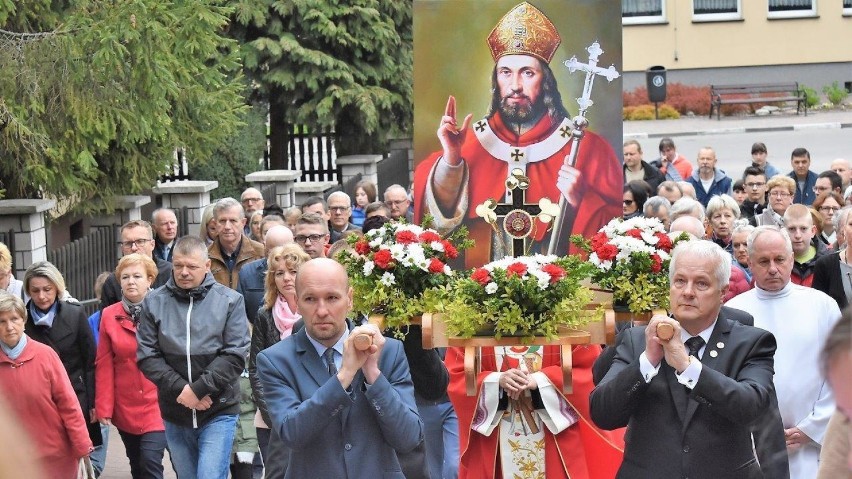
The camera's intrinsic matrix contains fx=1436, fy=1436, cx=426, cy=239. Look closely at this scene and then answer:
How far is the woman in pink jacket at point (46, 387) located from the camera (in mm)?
8062

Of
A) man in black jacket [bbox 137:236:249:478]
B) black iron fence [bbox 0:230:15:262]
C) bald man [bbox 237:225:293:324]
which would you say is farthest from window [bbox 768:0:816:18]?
man in black jacket [bbox 137:236:249:478]

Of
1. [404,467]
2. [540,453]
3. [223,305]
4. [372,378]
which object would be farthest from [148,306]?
[372,378]

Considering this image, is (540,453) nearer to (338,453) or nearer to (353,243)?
(353,243)

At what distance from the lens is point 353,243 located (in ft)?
24.4

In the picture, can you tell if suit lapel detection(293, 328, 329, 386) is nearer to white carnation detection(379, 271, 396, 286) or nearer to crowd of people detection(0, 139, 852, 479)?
crowd of people detection(0, 139, 852, 479)

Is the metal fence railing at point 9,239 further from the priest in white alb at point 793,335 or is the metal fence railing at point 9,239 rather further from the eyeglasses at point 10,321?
the priest in white alb at point 793,335

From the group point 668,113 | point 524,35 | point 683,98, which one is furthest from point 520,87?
point 683,98

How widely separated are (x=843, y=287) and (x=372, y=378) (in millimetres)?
4583

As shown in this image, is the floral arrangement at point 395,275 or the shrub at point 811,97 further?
the shrub at point 811,97

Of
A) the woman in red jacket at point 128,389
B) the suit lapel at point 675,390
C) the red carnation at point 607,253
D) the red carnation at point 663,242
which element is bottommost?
the woman in red jacket at point 128,389

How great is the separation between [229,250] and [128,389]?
250cm

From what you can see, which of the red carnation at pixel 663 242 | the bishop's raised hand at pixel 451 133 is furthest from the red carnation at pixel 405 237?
the bishop's raised hand at pixel 451 133

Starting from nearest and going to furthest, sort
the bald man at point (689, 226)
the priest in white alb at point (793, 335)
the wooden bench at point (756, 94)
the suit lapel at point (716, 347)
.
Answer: the suit lapel at point (716, 347) → the priest in white alb at point (793, 335) → the bald man at point (689, 226) → the wooden bench at point (756, 94)

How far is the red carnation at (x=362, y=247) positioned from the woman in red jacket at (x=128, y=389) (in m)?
2.31
